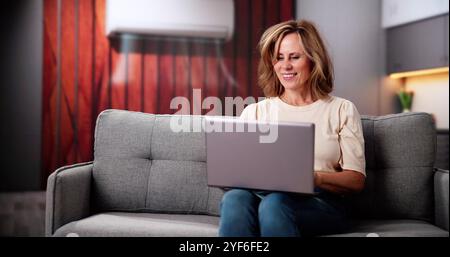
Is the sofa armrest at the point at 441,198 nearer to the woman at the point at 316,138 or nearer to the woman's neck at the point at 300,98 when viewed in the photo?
the woman at the point at 316,138

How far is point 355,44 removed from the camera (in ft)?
13.8

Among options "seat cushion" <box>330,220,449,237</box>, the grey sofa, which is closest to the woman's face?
the grey sofa

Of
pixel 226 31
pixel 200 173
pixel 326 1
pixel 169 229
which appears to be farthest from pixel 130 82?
pixel 169 229

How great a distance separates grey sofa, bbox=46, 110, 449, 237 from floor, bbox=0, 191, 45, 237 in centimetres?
89

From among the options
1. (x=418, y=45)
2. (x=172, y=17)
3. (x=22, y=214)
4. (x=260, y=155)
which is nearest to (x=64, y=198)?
(x=260, y=155)

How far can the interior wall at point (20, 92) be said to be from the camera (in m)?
3.70

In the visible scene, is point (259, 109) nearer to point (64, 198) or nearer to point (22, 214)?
point (64, 198)

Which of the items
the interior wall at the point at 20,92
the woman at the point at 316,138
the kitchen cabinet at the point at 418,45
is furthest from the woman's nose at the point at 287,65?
the interior wall at the point at 20,92

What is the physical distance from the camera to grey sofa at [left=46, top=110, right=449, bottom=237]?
155 centimetres

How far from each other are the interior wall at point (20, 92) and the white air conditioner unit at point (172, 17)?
56 centimetres

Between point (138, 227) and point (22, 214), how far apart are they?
1.83 meters

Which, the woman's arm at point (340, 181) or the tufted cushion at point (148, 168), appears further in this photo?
the tufted cushion at point (148, 168)

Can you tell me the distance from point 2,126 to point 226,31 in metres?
1.78

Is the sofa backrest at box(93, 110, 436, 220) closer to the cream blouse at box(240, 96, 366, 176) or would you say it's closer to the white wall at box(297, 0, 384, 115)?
the cream blouse at box(240, 96, 366, 176)
